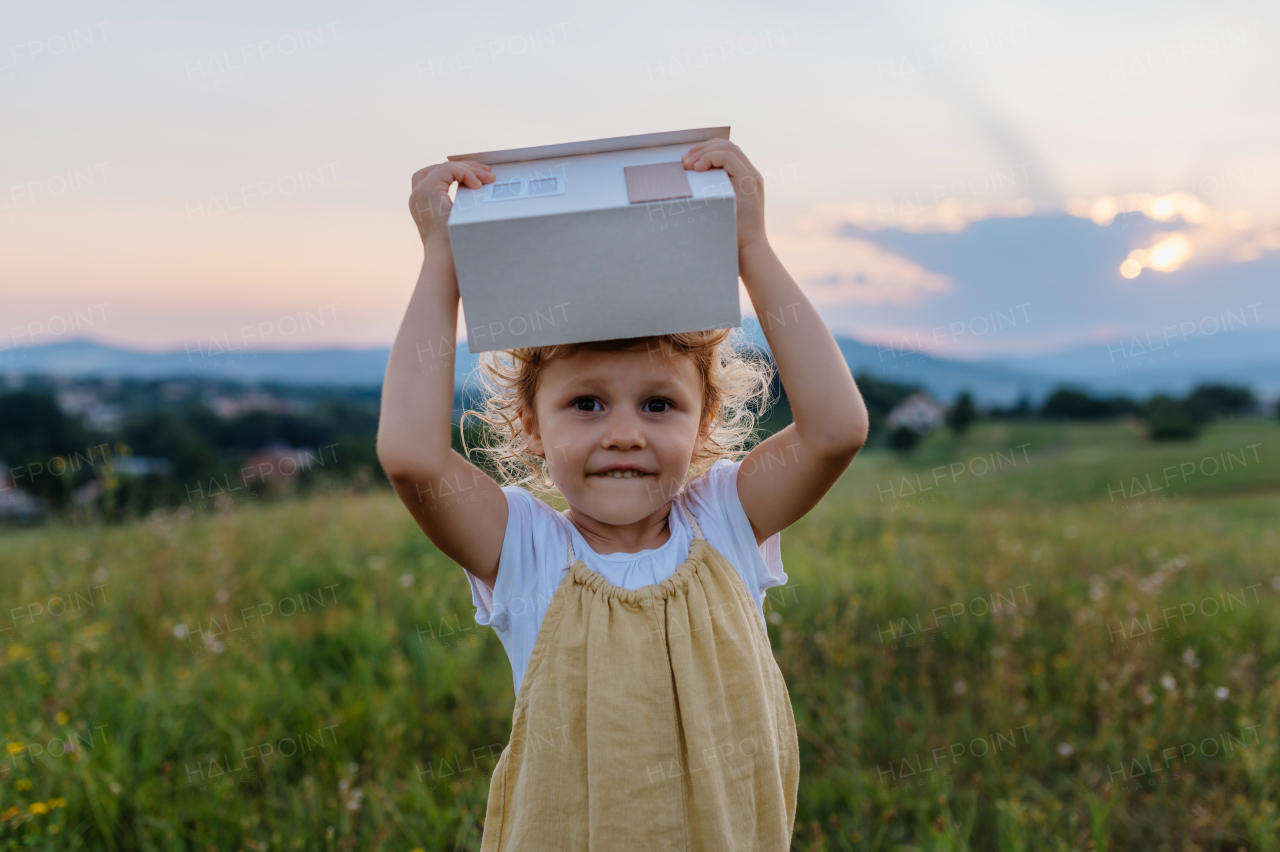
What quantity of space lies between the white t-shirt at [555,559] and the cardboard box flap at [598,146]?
72cm

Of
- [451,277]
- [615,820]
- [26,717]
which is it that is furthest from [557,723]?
[26,717]

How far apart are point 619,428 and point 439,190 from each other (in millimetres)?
594

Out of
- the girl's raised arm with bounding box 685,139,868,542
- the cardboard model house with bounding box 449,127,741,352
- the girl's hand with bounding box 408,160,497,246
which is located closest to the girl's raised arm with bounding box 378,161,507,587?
the girl's hand with bounding box 408,160,497,246

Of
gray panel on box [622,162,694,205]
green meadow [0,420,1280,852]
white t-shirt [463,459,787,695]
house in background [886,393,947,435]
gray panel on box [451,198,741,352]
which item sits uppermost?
gray panel on box [622,162,694,205]

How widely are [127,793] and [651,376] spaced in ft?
8.23

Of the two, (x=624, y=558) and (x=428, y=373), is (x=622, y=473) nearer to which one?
(x=624, y=558)

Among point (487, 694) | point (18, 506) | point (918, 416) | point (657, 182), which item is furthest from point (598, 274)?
point (918, 416)

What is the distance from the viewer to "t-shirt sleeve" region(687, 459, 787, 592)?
5.89 feet

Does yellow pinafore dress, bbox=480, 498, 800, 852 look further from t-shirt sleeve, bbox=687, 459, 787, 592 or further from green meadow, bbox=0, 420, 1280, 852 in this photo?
green meadow, bbox=0, 420, 1280, 852

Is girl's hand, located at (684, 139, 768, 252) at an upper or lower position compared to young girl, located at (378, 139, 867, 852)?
upper

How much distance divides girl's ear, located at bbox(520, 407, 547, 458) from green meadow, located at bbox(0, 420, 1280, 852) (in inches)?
55.6

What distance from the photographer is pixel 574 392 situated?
1.60 m

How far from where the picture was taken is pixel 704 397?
192 cm

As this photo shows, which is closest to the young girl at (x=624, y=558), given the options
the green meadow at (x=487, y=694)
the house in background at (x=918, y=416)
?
the green meadow at (x=487, y=694)
